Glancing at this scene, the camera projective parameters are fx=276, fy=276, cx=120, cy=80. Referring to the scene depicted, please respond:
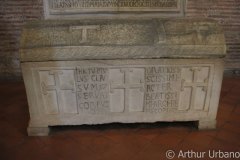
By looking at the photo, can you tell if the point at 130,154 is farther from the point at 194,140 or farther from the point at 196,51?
the point at 196,51

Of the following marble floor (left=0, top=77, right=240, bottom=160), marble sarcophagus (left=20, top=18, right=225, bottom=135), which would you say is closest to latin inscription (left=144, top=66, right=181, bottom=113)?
marble sarcophagus (left=20, top=18, right=225, bottom=135)

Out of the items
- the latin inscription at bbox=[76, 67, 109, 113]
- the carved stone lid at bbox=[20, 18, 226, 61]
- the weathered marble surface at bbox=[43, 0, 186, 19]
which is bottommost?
the latin inscription at bbox=[76, 67, 109, 113]

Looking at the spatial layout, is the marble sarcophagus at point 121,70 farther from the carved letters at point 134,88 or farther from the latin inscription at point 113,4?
the latin inscription at point 113,4

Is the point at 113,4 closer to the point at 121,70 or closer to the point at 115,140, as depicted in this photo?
the point at 121,70

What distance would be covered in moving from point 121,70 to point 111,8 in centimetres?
67

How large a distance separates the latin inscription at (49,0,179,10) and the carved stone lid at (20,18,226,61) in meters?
0.29

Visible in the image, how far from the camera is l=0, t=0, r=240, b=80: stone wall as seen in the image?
3029mm

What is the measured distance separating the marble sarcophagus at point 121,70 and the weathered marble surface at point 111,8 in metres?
0.22

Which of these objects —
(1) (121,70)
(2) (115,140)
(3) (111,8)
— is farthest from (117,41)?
(2) (115,140)

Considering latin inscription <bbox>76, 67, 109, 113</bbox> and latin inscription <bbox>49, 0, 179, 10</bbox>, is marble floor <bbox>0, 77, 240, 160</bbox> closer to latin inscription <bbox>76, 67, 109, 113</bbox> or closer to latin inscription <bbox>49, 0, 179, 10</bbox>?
latin inscription <bbox>76, 67, 109, 113</bbox>

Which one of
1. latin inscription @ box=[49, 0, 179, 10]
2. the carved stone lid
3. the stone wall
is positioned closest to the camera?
the carved stone lid

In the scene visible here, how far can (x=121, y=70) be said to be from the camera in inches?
85.2

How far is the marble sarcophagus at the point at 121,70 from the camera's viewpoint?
211 centimetres

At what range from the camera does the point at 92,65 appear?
7.03 feet
